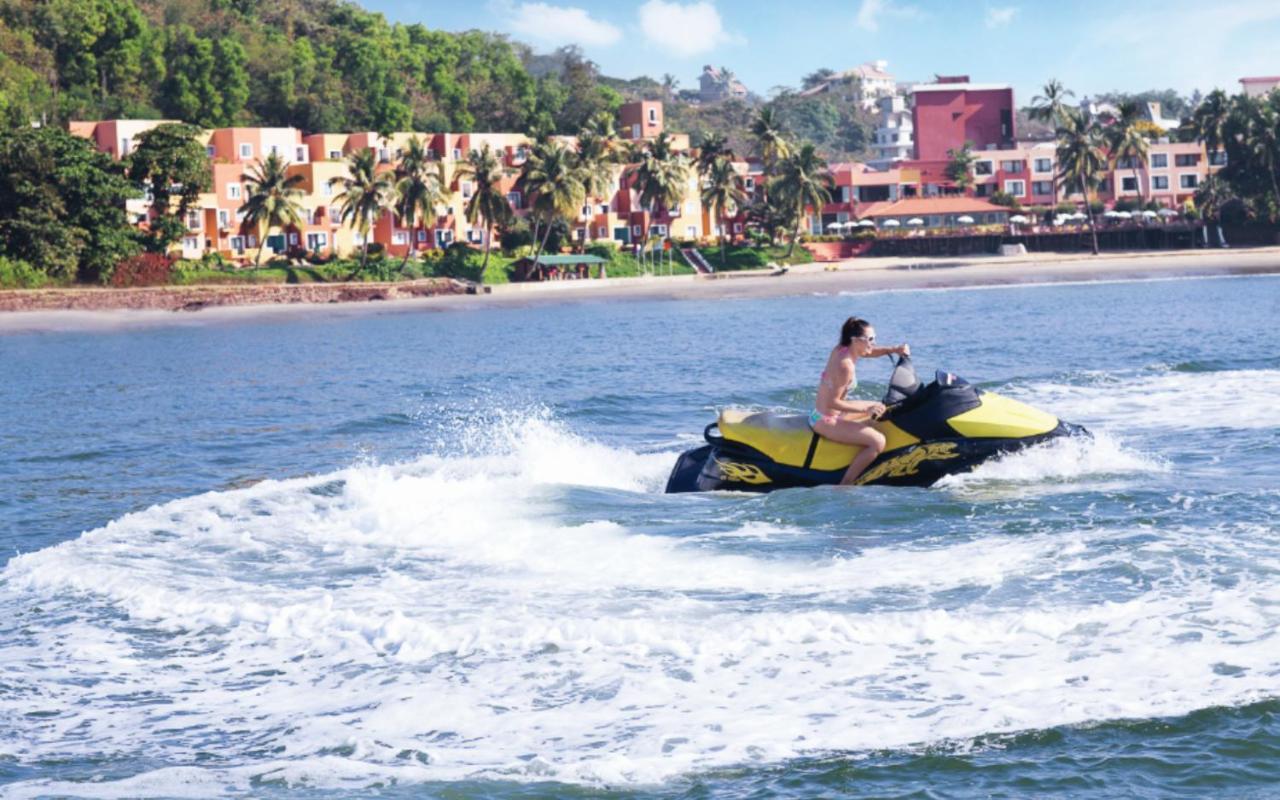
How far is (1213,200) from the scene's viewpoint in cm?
9731

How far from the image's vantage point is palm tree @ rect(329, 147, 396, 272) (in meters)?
81.0

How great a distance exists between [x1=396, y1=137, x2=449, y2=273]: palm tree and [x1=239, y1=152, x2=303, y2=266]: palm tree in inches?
217

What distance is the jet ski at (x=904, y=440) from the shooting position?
48.0 feet

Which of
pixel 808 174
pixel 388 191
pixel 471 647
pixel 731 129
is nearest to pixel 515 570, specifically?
pixel 471 647

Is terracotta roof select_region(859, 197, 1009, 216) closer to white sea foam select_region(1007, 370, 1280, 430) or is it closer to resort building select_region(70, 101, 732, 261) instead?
resort building select_region(70, 101, 732, 261)

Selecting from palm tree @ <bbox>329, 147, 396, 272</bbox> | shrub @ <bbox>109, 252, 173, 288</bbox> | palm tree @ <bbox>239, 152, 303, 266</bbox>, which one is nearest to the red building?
palm tree @ <bbox>329, 147, 396, 272</bbox>

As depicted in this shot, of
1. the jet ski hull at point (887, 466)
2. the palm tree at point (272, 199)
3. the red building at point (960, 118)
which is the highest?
the red building at point (960, 118)

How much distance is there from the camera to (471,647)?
9.84 meters

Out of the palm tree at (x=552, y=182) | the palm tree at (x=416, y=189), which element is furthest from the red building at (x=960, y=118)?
the palm tree at (x=416, y=189)

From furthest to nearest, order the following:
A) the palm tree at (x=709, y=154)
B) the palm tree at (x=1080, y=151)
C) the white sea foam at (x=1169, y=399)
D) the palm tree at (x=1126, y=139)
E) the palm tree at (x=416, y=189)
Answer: the palm tree at (x=1126, y=139) → the palm tree at (x=1080, y=151) → the palm tree at (x=709, y=154) → the palm tree at (x=416, y=189) → the white sea foam at (x=1169, y=399)

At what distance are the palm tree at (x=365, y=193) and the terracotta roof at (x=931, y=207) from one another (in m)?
37.0

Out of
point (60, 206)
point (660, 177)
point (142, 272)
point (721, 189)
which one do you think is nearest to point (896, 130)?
point (721, 189)

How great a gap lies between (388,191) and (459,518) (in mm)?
69351

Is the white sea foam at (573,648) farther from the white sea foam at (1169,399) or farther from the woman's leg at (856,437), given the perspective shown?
the white sea foam at (1169,399)
